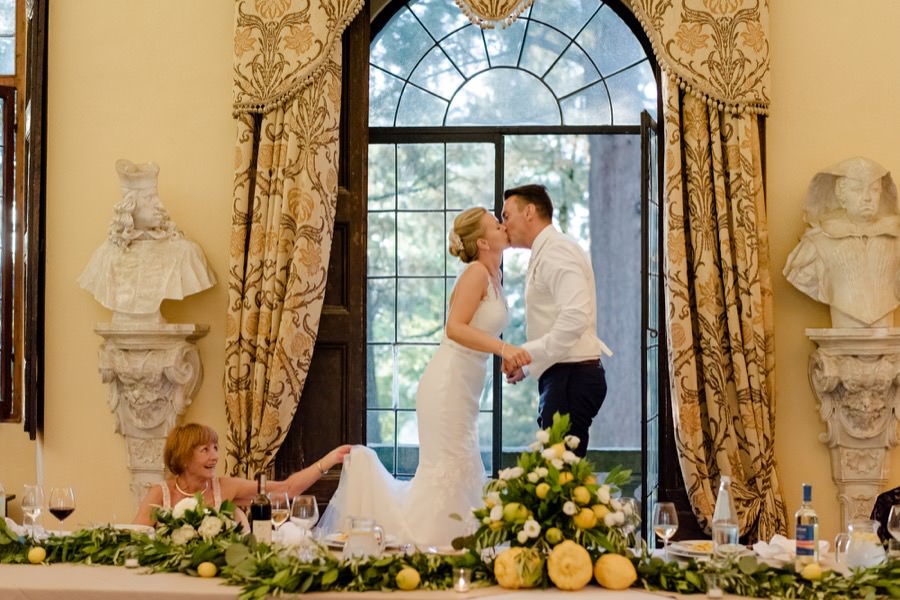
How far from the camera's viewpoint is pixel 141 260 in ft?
18.5

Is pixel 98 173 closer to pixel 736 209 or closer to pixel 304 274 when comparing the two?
pixel 304 274

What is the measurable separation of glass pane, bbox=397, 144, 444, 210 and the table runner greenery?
393 cm

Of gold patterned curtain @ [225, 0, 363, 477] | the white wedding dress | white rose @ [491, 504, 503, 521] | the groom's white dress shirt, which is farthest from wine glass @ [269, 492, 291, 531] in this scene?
gold patterned curtain @ [225, 0, 363, 477]

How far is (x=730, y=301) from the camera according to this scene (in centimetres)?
544

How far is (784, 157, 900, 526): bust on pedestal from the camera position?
17.3 ft

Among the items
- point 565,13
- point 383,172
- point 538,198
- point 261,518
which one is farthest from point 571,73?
point 261,518

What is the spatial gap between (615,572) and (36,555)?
1445mm

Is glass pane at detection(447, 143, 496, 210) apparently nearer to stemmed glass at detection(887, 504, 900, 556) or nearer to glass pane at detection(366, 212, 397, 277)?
glass pane at detection(366, 212, 397, 277)

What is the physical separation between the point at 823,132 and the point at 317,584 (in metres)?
3.98

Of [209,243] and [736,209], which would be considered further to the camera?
[209,243]

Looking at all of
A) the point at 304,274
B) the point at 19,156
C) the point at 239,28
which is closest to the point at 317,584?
the point at 304,274

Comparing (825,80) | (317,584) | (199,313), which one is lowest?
(317,584)

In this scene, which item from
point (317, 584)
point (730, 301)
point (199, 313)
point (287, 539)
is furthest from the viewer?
point (199, 313)

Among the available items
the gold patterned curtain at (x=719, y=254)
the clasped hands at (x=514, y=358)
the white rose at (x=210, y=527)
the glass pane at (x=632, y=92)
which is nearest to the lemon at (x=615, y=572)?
the white rose at (x=210, y=527)
